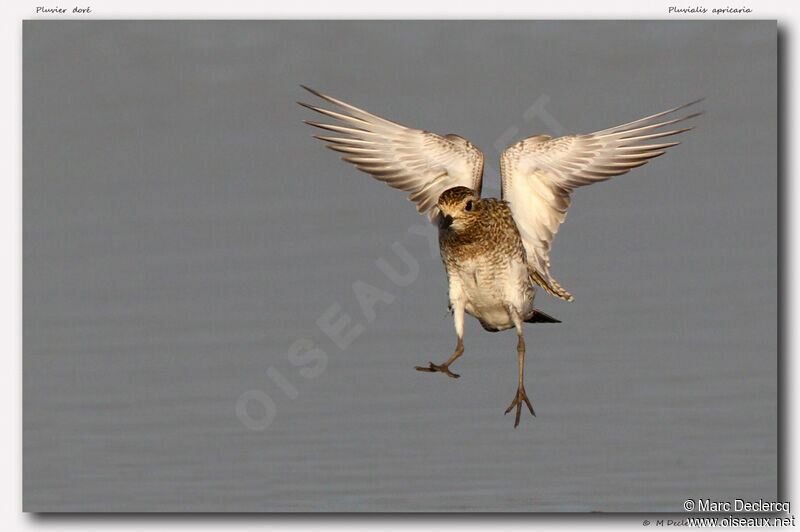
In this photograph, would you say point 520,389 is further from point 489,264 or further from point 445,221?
point 445,221

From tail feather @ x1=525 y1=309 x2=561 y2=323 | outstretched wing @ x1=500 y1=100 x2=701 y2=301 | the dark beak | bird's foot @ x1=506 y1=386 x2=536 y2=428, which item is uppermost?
outstretched wing @ x1=500 y1=100 x2=701 y2=301

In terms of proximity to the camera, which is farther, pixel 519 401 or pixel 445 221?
pixel 445 221

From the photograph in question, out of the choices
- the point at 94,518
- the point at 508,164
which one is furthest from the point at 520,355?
the point at 94,518

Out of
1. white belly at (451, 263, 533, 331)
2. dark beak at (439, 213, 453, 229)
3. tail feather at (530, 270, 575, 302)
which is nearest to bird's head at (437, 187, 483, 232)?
dark beak at (439, 213, 453, 229)

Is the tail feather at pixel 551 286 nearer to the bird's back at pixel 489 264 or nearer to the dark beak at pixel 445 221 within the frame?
the bird's back at pixel 489 264

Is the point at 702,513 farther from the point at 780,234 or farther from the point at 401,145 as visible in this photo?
the point at 401,145

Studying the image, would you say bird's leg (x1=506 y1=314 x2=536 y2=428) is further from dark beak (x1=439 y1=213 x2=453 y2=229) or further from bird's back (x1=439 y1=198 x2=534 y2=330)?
dark beak (x1=439 y1=213 x2=453 y2=229)

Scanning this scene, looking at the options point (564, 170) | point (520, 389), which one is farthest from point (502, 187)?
point (520, 389)
